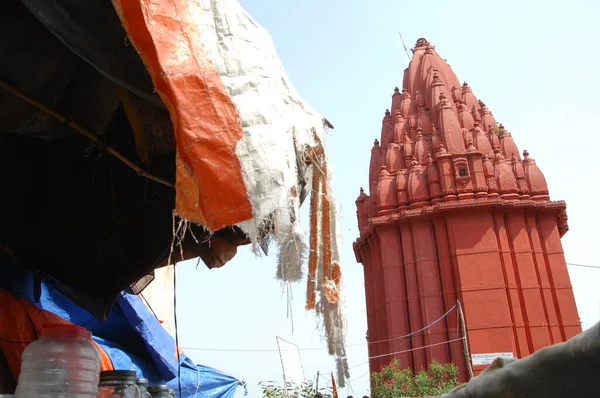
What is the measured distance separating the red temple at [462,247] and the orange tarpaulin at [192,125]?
11887 millimetres

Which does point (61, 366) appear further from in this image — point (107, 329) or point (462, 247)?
point (462, 247)

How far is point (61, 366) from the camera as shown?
2.37 meters

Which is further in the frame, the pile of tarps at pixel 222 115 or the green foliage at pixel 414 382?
the green foliage at pixel 414 382

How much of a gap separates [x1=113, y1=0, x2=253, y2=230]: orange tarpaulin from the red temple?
11887 millimetres

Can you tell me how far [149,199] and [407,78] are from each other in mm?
16506

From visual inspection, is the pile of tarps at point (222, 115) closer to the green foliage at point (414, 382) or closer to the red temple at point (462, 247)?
the green foliage at point (414, 382)

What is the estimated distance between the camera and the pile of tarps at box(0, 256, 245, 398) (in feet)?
10.6

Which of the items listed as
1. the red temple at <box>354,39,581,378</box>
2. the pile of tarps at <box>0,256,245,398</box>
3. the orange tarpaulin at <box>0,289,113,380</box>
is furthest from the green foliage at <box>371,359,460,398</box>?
the orange tarpaulin at <box>0,289,113,380</box>

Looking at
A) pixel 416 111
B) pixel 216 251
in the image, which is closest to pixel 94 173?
pixel 216 251

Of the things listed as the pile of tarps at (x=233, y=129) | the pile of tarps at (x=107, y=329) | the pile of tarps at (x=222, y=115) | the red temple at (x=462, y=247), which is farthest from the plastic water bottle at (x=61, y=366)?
the red temple at (x=462, y=247)

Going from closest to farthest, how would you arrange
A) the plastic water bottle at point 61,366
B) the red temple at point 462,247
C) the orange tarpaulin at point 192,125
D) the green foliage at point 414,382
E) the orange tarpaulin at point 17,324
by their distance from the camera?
the orange tarpaulin at point 192,125, the plastic water bottle at point 61,366, the orange tarpaulin at point 17,324, the green foliage at point 414,382, the red temple at point 462,247

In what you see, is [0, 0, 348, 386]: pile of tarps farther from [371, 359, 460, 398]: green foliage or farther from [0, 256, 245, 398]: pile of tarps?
[371, 359, 460, 398]: green foliage

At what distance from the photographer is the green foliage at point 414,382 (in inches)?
429

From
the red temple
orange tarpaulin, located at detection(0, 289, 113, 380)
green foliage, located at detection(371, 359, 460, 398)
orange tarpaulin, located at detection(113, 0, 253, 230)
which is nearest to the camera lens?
orange tarpaulin, located at detection(113, 0, 253, 230)
